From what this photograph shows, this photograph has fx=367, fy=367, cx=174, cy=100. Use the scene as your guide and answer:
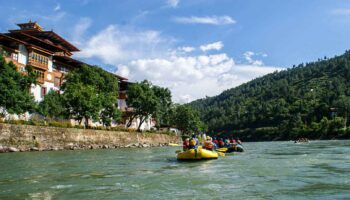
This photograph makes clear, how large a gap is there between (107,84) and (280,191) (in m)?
54.6

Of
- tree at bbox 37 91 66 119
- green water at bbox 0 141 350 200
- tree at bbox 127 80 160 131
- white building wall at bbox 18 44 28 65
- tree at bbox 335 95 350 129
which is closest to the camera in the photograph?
green water at bbox 0 141 350 200

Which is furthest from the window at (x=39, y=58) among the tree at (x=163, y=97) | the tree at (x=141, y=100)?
the tree at (x=163, y=97)

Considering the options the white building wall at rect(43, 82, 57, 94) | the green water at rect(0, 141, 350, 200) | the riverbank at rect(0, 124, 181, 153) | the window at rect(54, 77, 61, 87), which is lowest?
the green water at rect(0, 141, 350, 200)

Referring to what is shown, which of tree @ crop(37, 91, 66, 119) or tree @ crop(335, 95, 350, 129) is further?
tree @ crop(335, 95, 350, 129)

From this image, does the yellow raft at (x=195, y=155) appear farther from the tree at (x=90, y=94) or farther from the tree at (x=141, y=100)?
the tree at (x=141, y=100)

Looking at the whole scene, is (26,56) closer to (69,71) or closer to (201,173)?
(69,71)

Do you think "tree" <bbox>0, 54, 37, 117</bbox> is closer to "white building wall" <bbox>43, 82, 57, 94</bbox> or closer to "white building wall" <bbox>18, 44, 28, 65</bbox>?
"white building wall" <bbox>18, 44, 28, 65</bbox>

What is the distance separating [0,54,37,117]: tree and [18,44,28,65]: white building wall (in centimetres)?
796

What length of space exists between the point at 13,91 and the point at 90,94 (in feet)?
44.6

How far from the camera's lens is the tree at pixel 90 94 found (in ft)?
170

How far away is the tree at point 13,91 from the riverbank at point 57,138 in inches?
99.7

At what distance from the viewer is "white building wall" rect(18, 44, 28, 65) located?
166ft

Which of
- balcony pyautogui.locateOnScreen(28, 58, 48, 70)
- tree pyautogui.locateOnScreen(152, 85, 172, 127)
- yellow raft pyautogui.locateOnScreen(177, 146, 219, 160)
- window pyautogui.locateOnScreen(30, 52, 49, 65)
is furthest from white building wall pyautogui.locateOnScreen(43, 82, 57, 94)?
yellow raft pyautogui.locateOnScreen(177, 146, 219, 160)

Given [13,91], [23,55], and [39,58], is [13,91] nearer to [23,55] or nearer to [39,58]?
[23,55]
